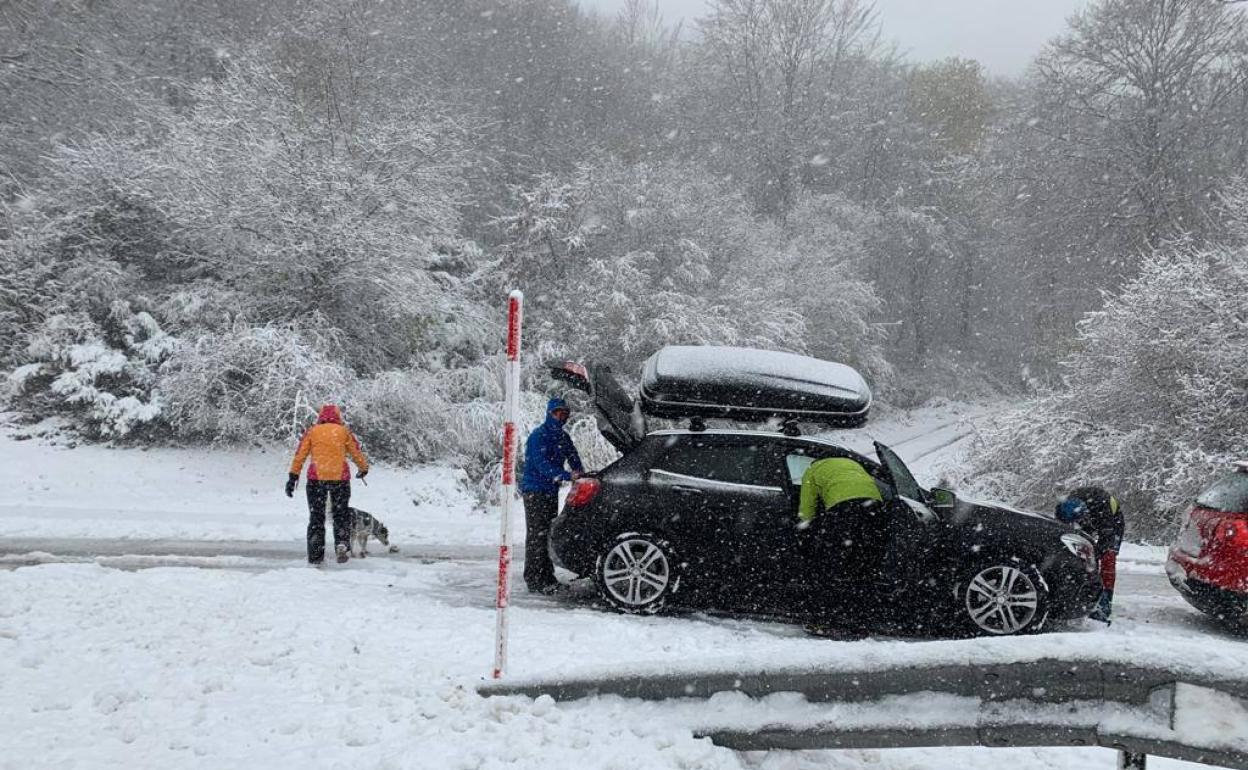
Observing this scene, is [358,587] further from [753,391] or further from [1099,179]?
[1099,179]

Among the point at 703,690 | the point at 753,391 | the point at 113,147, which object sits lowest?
the point at 703,690

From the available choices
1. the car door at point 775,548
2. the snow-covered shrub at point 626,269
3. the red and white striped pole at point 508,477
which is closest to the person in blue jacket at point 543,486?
the car door at point 775,548

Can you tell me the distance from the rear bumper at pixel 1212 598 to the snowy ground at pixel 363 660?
0.24 meters

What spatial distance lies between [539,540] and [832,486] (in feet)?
9.38

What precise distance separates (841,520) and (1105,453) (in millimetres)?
10730

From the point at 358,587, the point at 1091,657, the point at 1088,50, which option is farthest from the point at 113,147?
the point at 1088,50

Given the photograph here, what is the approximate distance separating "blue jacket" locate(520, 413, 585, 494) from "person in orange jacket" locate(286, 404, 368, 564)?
2.03 metres

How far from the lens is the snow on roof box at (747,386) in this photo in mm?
6703

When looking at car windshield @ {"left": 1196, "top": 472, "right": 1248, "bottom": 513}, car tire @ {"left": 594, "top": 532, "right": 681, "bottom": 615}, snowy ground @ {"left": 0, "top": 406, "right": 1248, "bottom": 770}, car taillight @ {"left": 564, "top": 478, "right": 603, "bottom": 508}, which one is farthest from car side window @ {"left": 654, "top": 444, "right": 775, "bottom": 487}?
car windshield @ {"left": 1196, "top": 472, "right": 1248, "bottom": 513}

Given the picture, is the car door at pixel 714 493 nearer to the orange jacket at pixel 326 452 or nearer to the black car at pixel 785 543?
the black car at pixel 785 543

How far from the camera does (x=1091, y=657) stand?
2.86 m

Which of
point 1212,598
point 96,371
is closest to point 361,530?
point 1212,598

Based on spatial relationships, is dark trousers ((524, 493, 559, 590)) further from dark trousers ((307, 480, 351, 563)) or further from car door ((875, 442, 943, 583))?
car door ((875, 442, 943, 583))

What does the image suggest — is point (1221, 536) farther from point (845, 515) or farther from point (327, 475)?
point (327, 475)
